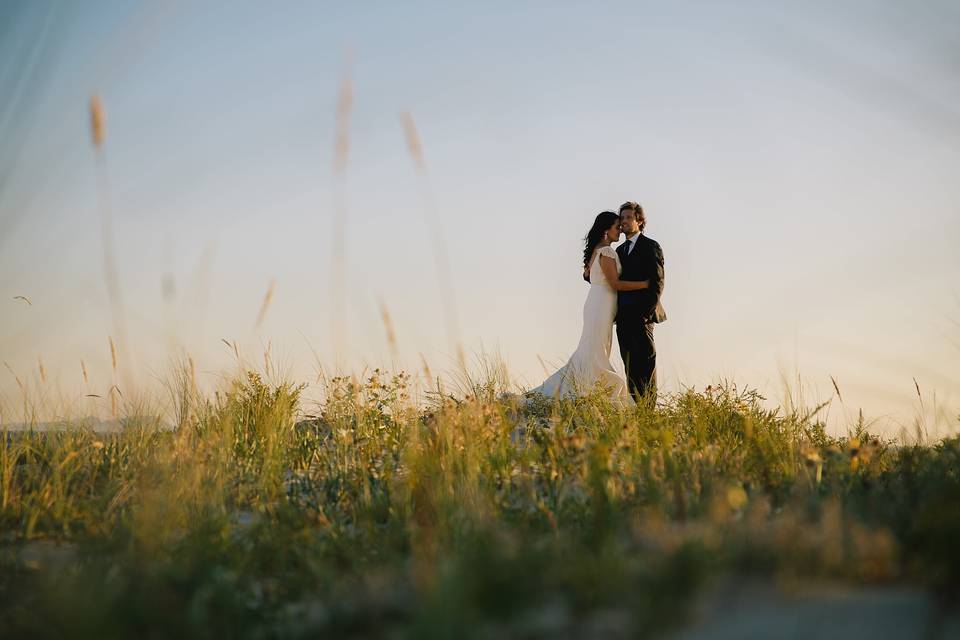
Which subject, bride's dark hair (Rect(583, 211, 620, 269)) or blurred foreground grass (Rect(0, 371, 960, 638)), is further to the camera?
bride's dark hair (Rect(583, 211, 620, 269))

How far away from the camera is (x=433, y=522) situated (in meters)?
3.90

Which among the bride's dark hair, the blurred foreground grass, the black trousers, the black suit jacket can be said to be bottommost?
the blurred foreground grass

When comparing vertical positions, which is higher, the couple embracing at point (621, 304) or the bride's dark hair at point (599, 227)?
the bride's dark hair at point (599, 227)

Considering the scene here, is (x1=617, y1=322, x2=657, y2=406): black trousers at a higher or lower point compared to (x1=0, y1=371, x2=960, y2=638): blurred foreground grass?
higher

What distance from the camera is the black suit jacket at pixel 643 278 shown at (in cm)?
912

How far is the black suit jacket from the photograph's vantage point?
9.12 metres

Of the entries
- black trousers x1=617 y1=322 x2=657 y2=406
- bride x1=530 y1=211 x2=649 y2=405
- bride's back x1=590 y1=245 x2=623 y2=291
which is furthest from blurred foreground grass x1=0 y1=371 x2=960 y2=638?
bride's back x1=590 y1=245 x2=623 y2=291

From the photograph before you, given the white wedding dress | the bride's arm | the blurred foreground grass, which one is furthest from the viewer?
the white wedding dress

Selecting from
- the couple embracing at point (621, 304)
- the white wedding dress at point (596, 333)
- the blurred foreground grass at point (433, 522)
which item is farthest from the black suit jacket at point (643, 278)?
the blurred foreground grass at point (433, 522)

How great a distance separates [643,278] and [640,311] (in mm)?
379

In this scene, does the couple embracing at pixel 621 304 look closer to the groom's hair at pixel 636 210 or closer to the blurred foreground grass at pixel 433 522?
the groom's hair at pixel 636 210

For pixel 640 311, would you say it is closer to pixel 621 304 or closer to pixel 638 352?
pixel 621 304

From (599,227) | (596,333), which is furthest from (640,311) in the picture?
(599,227)

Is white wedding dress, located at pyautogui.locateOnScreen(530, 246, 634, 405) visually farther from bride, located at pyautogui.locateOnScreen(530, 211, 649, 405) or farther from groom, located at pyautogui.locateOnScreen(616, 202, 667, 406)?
groom, located at pyautogui.locateOnScreen(616, 202, 667, 406)
